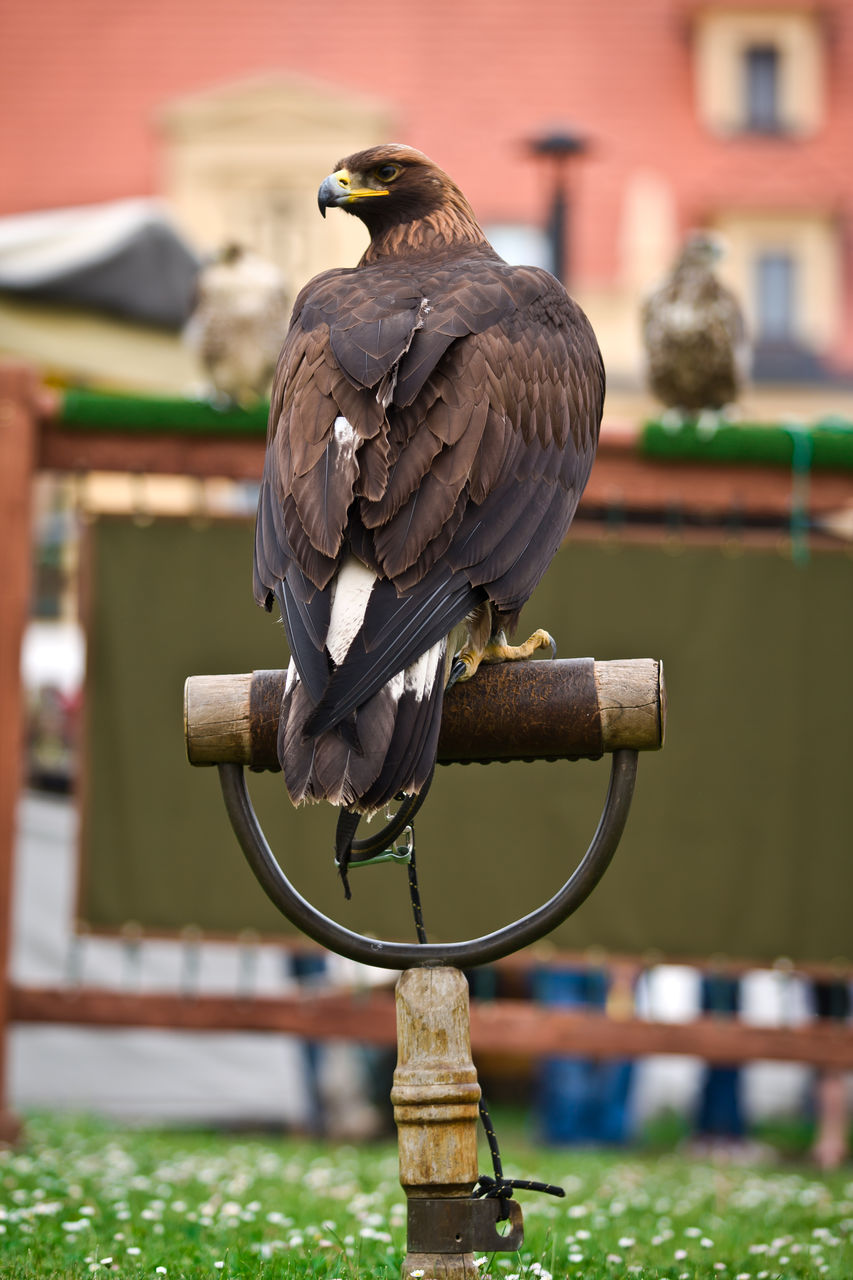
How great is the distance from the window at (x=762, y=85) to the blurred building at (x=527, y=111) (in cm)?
3

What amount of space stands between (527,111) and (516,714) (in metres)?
19.7

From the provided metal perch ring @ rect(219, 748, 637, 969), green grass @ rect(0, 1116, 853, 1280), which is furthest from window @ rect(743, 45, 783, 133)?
metal perch ring @ rect(219, 748, 637, 969)

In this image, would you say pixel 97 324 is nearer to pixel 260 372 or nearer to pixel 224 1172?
pixel 260 372

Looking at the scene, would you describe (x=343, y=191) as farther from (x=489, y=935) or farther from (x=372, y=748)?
(x=489, y=935)

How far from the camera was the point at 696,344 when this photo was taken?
19.5 ft

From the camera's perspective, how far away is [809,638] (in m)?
5.48

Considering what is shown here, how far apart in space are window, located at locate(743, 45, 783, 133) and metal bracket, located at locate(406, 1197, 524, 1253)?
21402 mm

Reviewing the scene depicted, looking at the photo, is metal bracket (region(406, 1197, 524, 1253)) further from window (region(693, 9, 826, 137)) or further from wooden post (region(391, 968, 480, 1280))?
window (region(693, 9, 826, 137))

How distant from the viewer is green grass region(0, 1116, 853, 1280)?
3.24 m

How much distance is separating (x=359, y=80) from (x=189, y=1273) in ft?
66.0

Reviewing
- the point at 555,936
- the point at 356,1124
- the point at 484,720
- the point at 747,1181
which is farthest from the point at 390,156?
the point at 356,1124

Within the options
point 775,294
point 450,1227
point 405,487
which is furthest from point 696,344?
point 775,294

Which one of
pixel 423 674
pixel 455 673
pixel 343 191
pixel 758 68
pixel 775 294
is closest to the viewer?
pixel 423 674

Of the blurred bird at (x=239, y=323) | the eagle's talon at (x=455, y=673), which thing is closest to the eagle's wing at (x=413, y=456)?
the eagle's talon at (x=455, y=673)
